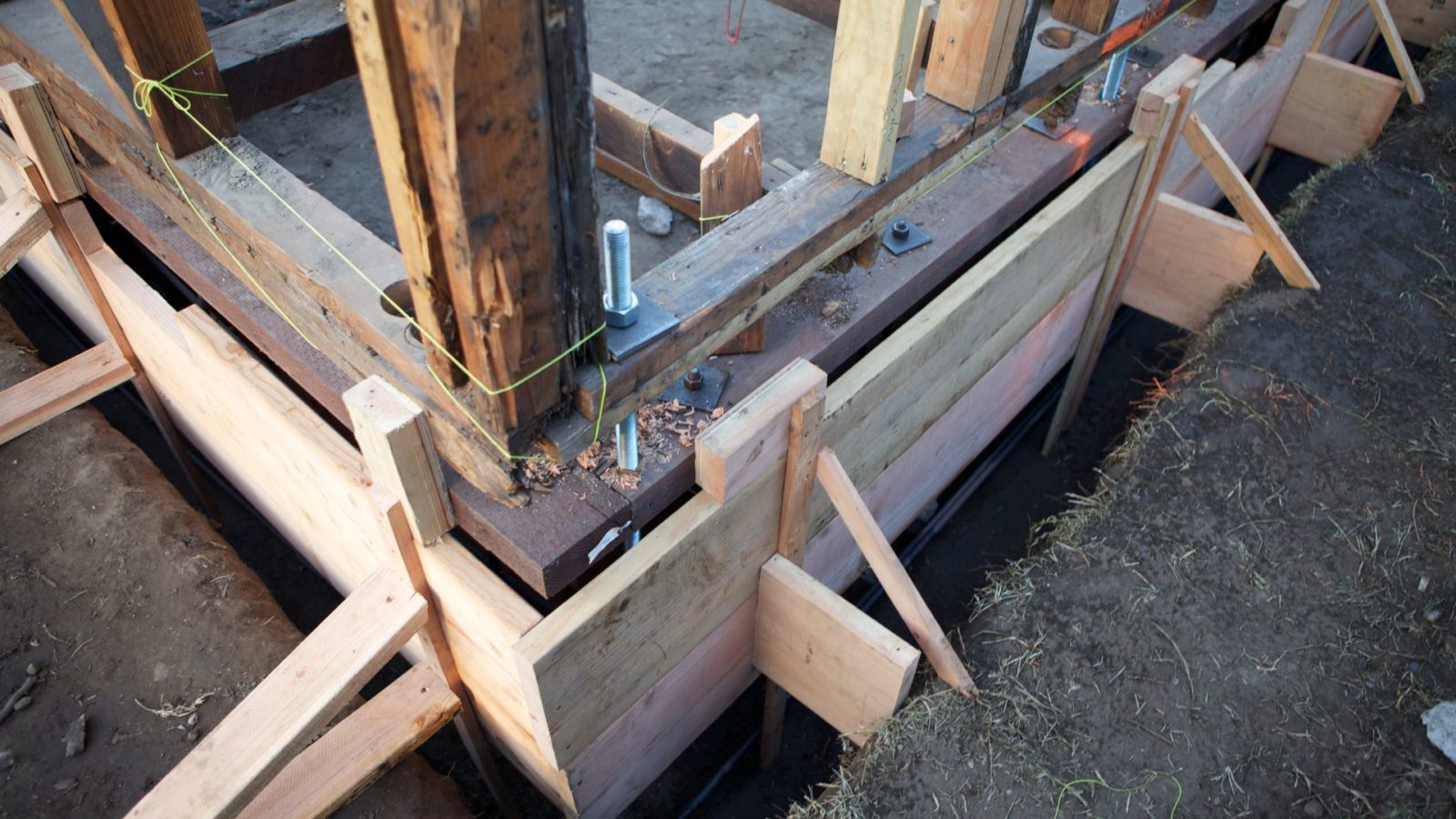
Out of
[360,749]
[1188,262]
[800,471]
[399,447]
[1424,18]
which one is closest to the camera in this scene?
[399,447]

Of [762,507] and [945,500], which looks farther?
[945,500]

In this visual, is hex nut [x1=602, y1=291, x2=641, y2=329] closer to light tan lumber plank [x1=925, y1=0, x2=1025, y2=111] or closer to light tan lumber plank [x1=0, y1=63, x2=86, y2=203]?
light tan lumber plank [x1=925, y1=0, x2=1025, y2=111]

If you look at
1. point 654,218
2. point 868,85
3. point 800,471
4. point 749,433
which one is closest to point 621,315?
point 749,433

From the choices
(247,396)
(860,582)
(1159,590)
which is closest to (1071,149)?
(1159,590)

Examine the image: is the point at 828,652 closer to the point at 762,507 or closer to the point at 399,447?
Answer: the point at 762,507

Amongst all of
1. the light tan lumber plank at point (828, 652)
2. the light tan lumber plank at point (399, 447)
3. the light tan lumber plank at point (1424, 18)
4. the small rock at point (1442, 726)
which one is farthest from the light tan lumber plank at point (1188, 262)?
the light tan lumber plank at point (1424, 18)

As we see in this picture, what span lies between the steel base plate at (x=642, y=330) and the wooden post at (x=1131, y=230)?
2347mm

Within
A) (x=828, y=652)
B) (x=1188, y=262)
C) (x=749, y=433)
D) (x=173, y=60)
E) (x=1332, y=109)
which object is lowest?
(x=828, y=652)

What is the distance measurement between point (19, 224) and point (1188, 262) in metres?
4.43

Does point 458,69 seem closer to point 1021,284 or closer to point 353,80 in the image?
point 1021,284

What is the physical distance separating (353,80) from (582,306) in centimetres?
309

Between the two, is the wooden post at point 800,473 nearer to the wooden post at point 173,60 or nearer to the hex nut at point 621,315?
the hex nut at point 621,315

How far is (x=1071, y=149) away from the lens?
332 cm

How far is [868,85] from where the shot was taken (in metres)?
2.25
